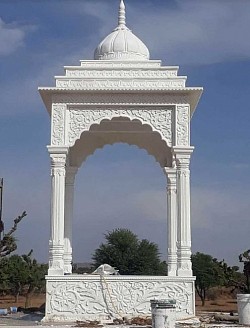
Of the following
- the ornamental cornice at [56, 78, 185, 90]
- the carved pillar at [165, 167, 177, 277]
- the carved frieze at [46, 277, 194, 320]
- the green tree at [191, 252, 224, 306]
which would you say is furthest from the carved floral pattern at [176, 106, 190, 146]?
the green tree at [191, 252, 224, 306]

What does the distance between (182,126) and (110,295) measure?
3378 mm

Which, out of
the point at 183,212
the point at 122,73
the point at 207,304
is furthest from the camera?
the point at 207,304

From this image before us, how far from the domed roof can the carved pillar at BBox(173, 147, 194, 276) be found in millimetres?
2510

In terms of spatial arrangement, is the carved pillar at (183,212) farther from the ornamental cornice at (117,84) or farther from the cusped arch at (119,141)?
the cusped arch at (119,141)

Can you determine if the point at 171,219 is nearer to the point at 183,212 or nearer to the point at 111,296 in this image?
the point at 183,212

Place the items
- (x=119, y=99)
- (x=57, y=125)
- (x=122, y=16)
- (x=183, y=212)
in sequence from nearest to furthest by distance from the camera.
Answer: (x=183, y=212)
(x=57, y=125)
(x=119, y=99)
(x=122, y=16)

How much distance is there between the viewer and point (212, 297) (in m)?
32.3

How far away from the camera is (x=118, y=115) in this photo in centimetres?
1169

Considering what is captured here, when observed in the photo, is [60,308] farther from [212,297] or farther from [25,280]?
[212,297]

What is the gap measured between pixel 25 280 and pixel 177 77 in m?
13.0

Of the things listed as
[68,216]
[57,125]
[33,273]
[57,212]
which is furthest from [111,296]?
[33,273]

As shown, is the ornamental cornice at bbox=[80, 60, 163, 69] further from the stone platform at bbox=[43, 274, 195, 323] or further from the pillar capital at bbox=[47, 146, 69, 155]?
the stone platform at bbox=[43, 274, 195, 323]

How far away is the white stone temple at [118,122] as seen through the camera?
431 inches

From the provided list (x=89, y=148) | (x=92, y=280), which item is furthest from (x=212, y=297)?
(x=92, y=280)
